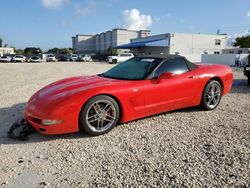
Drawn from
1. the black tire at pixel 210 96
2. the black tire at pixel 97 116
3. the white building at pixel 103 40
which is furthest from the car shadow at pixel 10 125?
the white building at pixel 103 40

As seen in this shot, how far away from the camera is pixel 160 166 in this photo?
2.86 meters

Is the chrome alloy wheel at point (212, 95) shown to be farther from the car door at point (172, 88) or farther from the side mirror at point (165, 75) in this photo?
the side mirror at point (165, 75)

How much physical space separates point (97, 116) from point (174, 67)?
1.93 m

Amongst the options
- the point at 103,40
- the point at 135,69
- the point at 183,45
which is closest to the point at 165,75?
the point at 135,69

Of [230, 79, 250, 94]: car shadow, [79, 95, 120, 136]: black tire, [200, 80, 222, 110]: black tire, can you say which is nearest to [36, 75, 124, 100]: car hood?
[79, 95, 120, 136]: black tire

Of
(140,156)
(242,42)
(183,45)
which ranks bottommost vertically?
(140,156)

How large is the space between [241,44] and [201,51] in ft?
70.3

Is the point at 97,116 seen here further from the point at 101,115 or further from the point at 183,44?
the point at 183,44

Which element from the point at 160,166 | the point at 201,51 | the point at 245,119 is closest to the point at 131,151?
the point at 160,166

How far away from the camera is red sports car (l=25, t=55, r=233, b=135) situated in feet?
11.7

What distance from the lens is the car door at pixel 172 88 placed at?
14.0 feet

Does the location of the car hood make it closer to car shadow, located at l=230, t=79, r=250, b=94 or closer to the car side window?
the car side window

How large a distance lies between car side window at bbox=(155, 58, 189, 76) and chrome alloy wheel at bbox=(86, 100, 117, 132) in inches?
45.8

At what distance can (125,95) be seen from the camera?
3967 millimetres
